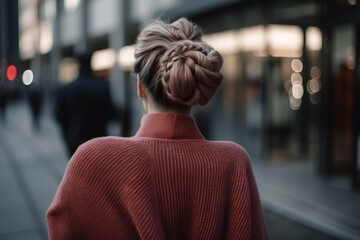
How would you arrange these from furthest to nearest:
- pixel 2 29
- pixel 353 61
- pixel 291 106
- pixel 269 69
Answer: pixel 2 29 < pixel 291 106 < pixel 269 69 < pixel 353 61

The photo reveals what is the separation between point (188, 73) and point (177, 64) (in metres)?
0.04

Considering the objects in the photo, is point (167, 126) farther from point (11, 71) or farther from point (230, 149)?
point (11, 71)

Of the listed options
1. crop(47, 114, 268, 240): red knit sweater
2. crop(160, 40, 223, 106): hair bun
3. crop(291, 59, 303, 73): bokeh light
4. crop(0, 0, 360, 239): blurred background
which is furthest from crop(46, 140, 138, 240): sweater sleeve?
crop(291, 59, 303, 73): bokeh light

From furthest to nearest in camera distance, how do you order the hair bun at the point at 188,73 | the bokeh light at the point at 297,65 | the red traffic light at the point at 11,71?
the red traffic light at the point at 11,71 < the bokeh light at the point at 297,65 < the hair bun at the point at 188,73

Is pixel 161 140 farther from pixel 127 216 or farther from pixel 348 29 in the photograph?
pixel 348 29

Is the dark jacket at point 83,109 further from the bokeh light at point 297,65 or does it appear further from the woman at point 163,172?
the bokeh light at point 297,65

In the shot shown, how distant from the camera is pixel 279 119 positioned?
1005 centimetres

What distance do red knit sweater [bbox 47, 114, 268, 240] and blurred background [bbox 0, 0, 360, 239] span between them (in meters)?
2.64

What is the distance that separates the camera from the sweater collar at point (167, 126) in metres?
1.41

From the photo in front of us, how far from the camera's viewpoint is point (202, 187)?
1396 mm

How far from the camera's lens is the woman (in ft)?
4.28

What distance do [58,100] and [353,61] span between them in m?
4.84

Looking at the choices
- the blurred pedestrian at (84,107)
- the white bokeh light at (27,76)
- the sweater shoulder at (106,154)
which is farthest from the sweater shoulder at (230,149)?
the white bokeh light at (27,76)

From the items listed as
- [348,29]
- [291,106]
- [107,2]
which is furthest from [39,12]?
[348,29]
